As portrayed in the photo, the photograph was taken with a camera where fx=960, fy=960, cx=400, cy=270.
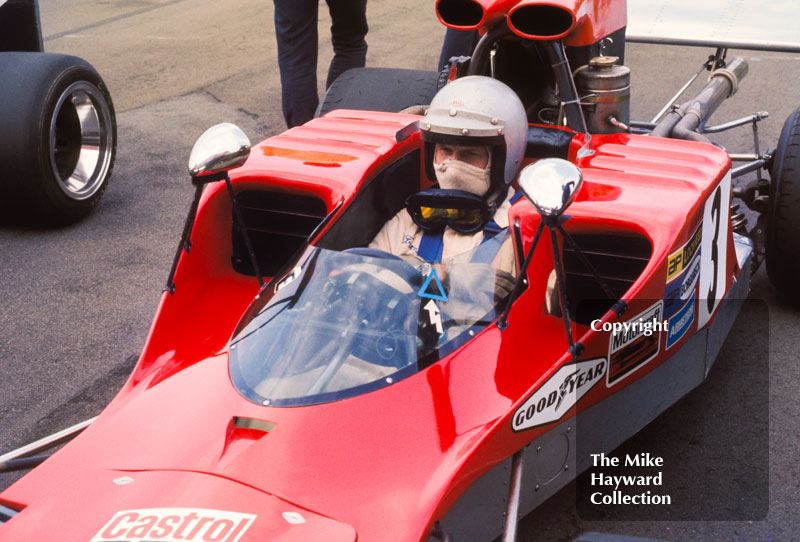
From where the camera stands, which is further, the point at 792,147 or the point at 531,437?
the point at 792,147

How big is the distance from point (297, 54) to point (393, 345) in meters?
2.97

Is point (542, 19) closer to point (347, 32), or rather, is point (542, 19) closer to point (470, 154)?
point (470, 154)

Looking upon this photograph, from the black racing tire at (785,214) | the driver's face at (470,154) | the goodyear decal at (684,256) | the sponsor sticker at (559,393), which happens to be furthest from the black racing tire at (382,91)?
the sponsor sticker at (559,393)

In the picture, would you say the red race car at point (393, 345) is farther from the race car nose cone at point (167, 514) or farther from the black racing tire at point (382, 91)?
the black racing tire at point (382, 91)

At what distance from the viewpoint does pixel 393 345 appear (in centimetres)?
234

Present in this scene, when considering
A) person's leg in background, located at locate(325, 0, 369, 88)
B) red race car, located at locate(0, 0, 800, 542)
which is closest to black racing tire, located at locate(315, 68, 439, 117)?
person's leg in background, located at locate(325, 0, 369, 88)

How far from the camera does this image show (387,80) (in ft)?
14.9

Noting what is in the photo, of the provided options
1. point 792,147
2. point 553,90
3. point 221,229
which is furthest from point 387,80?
point 792,147

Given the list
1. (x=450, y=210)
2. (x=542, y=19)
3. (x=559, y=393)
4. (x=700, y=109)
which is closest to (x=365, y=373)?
(x=559, y=393)

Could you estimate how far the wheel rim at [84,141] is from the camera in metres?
4.93

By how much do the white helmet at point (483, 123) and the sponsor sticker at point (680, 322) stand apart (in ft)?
2.17

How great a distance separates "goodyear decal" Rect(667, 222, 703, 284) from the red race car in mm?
12

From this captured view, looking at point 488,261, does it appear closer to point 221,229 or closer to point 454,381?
point 454,381

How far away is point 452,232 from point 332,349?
0.77 m
